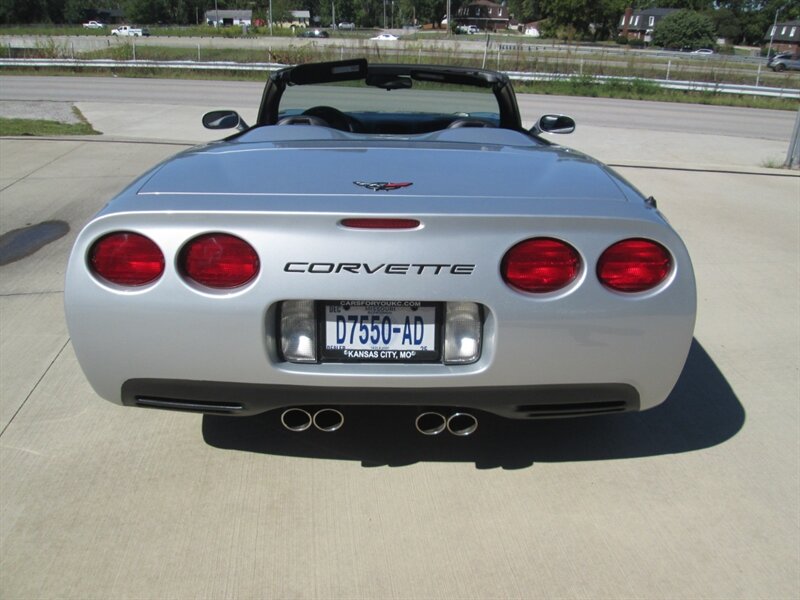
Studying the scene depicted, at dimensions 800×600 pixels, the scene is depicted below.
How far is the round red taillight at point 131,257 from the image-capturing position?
7.85ft

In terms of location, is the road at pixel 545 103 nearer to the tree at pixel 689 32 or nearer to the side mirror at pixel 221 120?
the side mirror at pixel 221 120

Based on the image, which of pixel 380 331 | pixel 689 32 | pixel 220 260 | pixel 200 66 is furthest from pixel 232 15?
pixel 380 331

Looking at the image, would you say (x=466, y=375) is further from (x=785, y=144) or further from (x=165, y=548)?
(x=785, y=144)

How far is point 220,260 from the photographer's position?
2363 millimetres

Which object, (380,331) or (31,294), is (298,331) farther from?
(31,294)

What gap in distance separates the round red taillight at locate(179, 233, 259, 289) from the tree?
7700 cm

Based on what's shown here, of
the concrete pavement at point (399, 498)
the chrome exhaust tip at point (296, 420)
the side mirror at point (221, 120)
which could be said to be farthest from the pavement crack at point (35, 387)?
the side mirror at point (221, 120)

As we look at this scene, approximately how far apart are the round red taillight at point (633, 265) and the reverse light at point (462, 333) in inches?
16.4

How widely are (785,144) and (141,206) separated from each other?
14.2 meters

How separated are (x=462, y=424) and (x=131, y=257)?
123 cm

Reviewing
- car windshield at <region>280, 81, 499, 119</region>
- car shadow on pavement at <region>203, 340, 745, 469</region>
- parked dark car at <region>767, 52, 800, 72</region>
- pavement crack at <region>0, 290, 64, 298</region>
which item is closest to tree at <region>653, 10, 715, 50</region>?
parked dark car at <region>767, 52, 800, 72</region>

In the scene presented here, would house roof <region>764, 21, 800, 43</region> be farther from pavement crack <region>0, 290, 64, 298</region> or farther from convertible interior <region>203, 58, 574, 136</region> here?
pavement crack <region>0, 290, 64, 298</region>

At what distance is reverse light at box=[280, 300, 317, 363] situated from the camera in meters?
2.41

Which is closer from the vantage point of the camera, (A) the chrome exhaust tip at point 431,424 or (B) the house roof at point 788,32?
(A) the chrome exhaust tip at point 431,424
